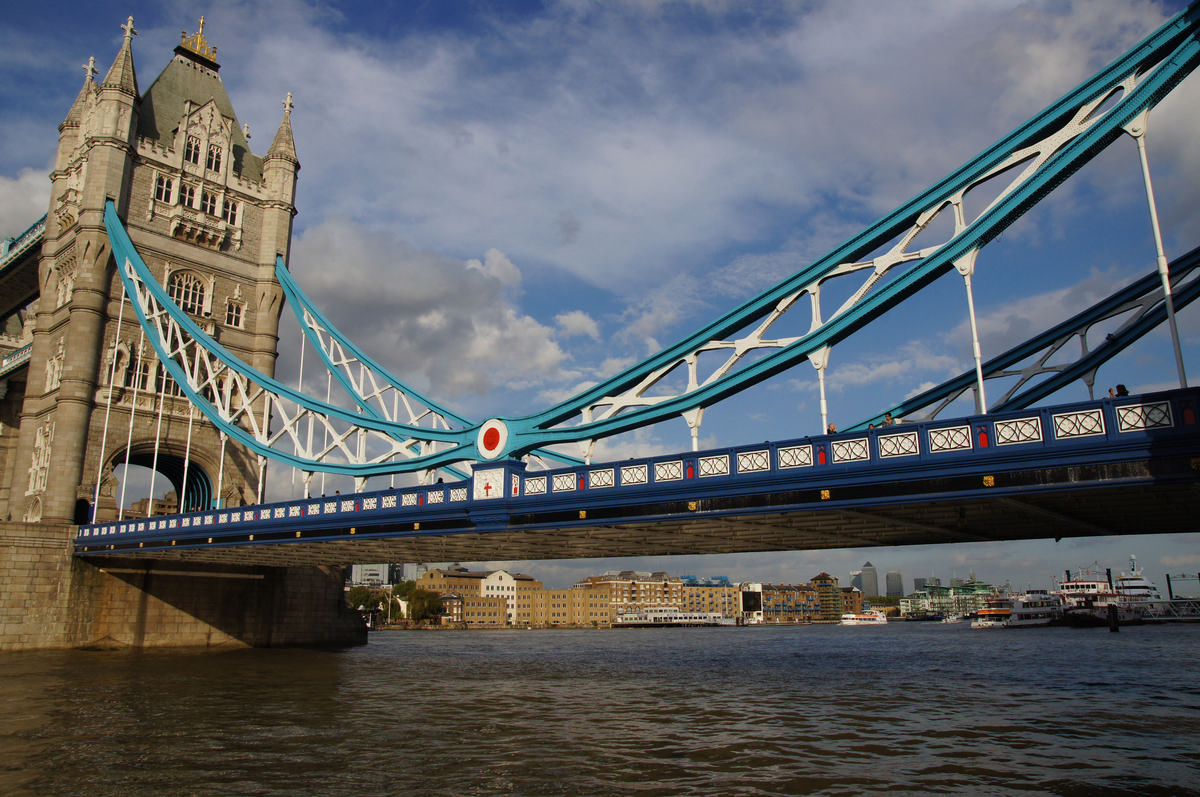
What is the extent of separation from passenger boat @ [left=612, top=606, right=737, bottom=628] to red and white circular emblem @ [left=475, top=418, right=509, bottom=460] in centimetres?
13687

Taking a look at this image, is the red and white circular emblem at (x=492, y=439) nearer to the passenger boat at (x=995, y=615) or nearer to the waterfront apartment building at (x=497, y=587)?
the passenger boat at (x=995, y=615)

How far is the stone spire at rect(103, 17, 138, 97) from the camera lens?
40312 mm

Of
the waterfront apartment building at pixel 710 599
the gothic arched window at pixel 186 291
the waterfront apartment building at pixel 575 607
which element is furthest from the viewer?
the waterfront apartment building at pixel 710 599

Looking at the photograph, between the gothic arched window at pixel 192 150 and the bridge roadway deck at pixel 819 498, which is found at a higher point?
the gothic arched window at pixel 192 150

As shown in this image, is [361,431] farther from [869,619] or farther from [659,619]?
[869,619]

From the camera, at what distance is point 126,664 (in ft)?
93.2

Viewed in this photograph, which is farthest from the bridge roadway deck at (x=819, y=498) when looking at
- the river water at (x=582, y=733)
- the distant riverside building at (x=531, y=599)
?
the distant riverside building at (x=531, y=599)

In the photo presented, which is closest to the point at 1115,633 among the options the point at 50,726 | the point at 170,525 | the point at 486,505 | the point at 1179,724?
the point at 1179,724

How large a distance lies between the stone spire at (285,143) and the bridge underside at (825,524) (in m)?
25.5

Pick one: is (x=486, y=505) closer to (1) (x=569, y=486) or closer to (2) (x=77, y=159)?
(1) (x=569, y=486)

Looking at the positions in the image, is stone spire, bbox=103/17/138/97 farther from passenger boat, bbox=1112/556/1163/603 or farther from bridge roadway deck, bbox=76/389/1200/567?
passenger boat, bbox=1112/556/1163/603

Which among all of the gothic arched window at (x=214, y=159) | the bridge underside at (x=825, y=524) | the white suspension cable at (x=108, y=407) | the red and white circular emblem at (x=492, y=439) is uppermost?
the gothic arched window at (x=214, y=159)

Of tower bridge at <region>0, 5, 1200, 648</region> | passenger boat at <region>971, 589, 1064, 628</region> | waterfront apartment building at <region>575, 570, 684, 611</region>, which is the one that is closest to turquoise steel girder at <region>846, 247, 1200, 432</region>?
tower bridge at <region>0, 5, 1200, 648</region>

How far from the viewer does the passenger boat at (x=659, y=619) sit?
515 feet
